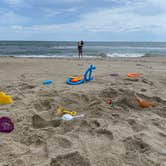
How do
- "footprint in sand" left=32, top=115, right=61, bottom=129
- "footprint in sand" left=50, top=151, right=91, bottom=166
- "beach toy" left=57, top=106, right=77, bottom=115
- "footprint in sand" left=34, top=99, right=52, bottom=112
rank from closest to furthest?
"footprint in sand" left=50, top=151, right=91, bottom=166
"footprint in sand" left=32, top=115, right=61, bottom=129
"beach toy" left=57, top=106, right=77, bottom=115
"footprint in sand" left=34, top=99, right=52, bottom=112

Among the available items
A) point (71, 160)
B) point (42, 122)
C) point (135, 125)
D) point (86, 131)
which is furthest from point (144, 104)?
point (71, 160)

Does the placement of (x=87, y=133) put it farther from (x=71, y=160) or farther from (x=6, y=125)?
(x=6, y=125)

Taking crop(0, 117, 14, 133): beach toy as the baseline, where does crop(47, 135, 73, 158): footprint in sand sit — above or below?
below

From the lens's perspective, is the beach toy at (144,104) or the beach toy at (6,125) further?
the beach toy at (144,104)

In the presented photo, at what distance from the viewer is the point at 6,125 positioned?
266 cm

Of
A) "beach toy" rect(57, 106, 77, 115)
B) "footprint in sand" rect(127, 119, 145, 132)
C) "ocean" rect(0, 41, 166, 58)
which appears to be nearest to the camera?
"footprint in sand" rect(127, 119, 145, 132)

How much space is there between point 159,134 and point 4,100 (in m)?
2.61

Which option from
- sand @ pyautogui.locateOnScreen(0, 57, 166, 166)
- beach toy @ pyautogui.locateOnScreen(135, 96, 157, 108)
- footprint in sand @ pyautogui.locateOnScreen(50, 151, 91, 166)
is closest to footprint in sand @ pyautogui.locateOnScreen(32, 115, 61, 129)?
sand @ pyautogui.locateOnScreen(0, 57, 166, 166)

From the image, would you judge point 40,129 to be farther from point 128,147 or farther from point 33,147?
point 128,147

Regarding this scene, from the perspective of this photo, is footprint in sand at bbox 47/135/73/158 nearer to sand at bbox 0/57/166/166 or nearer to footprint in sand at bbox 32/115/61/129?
sand at bbox 0/57/166/166

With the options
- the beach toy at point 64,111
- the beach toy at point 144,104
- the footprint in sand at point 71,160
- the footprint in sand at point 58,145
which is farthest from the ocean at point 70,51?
the footprint in sand at point 71,160

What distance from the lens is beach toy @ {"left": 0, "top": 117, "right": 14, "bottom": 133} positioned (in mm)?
2572

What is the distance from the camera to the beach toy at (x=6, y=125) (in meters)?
2.57

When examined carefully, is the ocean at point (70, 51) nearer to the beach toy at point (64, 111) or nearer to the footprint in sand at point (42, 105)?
the footprint in sand at point (42, 105)
